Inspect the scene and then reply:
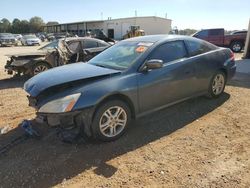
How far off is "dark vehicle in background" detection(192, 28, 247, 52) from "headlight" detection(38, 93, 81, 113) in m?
18.5

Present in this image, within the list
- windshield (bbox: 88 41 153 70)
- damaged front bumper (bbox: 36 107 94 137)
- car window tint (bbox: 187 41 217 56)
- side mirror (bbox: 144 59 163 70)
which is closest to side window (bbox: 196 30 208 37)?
car window tint (bbox: 187 41 217 56)

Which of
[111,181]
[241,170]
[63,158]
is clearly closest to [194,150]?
[241,170]

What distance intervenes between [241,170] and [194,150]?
2.31 ft

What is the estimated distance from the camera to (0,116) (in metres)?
5.53

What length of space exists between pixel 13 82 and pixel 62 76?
19.1 ft

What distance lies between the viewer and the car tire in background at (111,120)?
3.94m

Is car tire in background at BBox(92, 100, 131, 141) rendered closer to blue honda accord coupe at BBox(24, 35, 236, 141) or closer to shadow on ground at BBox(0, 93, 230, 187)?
blue honda accord coupe at BBox(24, 35, 236, 141)

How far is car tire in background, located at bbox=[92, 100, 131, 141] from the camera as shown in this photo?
3.94 meters

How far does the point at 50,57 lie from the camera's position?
9.41 m

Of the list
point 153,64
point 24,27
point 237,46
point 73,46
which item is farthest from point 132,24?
point 24,27

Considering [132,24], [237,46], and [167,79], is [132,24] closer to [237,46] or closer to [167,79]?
[237,46]

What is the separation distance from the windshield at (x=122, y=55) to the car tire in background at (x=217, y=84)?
1.92 m

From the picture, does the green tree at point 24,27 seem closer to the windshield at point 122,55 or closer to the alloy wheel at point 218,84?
the windshield at point 122,55

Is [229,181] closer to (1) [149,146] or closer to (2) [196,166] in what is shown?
(2) [196,166]
